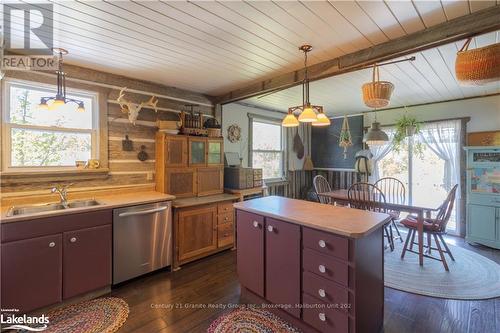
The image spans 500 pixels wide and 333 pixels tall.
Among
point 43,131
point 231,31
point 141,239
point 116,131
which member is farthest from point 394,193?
point 43,131

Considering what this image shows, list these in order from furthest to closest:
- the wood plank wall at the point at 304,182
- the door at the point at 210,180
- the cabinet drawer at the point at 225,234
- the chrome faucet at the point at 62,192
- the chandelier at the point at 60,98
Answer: the wood plank wall at the point at 304,182, the door at the point at 210,180, the cabinet drawer at the point at 225,234, the chrome faucet at the point at 62,192, the chandelier at the point at 60,98

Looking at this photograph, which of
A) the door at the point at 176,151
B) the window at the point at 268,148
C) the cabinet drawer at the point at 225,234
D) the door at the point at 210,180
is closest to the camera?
the door at the point at 176,151

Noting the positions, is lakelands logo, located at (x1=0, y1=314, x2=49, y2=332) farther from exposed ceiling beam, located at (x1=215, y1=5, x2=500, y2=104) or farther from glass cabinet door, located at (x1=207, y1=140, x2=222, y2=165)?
exposed ceiling beam, located at (x1=215, y1=5, x2=500, y2=104)

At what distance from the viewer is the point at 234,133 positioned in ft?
14.3

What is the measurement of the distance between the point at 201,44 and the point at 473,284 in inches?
149

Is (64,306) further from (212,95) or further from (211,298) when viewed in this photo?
(212,95)

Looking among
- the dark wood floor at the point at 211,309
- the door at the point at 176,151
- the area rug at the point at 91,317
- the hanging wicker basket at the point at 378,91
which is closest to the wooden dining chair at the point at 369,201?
the dark wood floor at the point at 211,309

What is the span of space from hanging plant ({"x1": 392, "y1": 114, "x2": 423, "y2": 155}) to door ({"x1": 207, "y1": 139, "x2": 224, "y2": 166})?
3.44m

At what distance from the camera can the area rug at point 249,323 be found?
1910 millimetres

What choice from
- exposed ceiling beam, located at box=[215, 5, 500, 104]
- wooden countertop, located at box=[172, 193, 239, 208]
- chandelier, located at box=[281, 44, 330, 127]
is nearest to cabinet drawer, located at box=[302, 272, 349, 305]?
chandelier, located at box=[281, 44, 330, 127]

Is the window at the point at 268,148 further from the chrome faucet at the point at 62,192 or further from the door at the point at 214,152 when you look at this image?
the chrome faucet at the point at 62,192

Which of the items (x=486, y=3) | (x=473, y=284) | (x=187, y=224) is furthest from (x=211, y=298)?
(x=486, y=3)

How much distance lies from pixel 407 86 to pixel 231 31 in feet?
9.40

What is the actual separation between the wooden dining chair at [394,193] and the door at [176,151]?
9.82 ft
